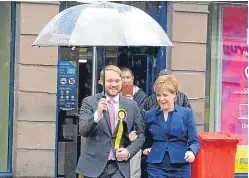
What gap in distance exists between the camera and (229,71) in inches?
370

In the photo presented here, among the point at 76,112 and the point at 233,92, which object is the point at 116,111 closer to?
the point at 76,112

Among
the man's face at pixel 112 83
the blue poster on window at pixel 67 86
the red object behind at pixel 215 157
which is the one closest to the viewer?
the man's face at pixel 112 83

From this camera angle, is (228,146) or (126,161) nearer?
(126,161)

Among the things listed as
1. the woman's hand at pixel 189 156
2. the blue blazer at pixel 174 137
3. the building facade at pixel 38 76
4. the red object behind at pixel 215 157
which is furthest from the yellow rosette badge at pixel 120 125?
the building facade at pixel 38 76

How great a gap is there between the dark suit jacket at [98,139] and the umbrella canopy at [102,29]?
557mm

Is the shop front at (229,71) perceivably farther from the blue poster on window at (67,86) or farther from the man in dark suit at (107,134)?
the man in dark suit at (107,134)

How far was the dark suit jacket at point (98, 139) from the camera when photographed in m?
5.40

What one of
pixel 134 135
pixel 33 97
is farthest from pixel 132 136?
pixel 33 97

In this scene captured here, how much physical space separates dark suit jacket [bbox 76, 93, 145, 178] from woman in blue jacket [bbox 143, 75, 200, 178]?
0.17 metres

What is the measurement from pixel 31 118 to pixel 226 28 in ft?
10.8

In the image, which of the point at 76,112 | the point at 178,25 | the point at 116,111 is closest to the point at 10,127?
the point at 76,112

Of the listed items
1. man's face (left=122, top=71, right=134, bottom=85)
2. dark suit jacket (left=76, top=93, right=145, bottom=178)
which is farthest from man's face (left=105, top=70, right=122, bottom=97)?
man's face (left=122, top=71, right=134, bottom=85)

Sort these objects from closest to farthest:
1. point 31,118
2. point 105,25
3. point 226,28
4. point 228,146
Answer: point 105,25
point 228,146
point 31,118
point 226,28

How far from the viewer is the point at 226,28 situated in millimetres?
9383
